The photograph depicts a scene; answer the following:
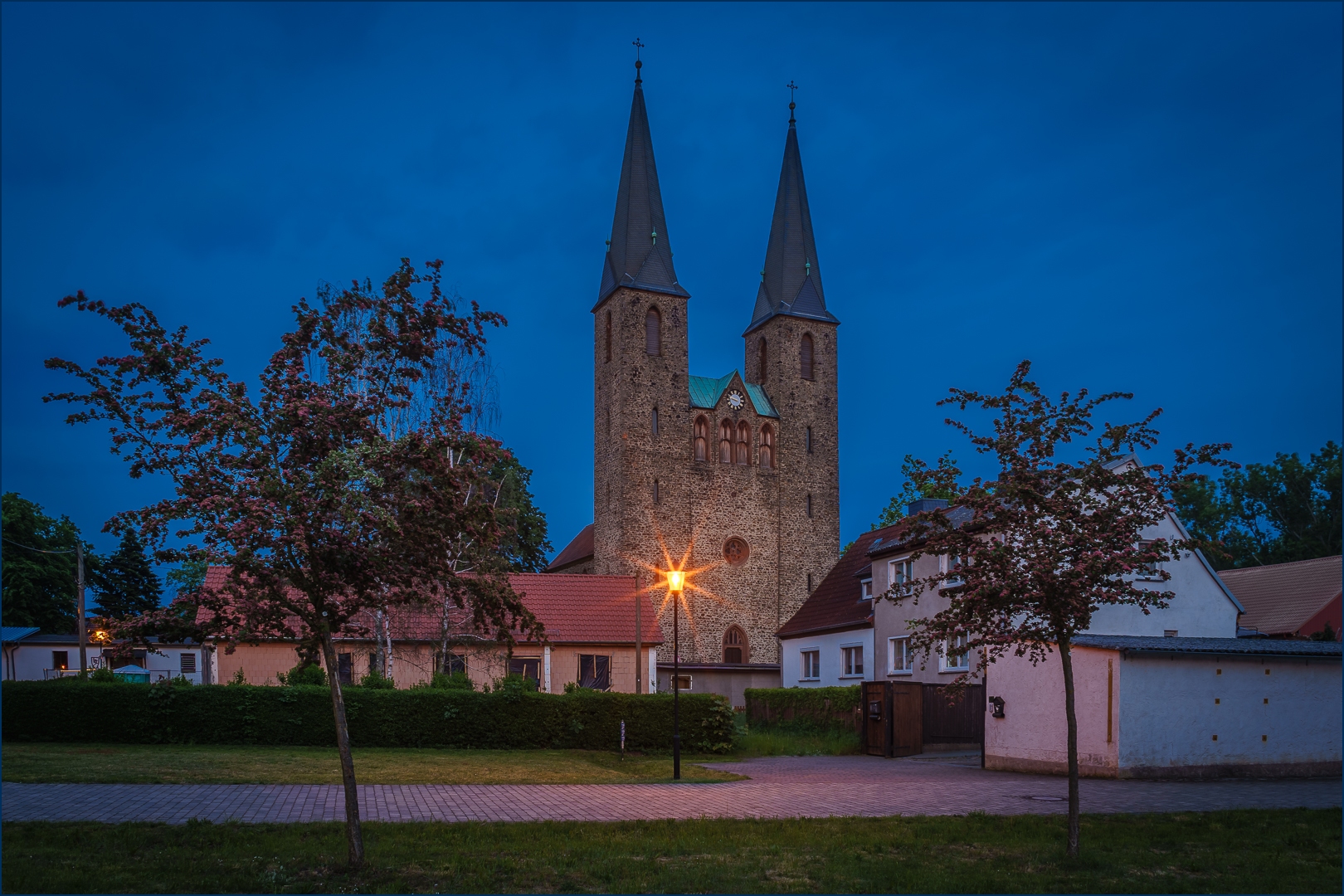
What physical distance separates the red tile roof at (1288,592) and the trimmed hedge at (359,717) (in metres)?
21.0

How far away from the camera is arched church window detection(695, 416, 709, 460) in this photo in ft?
193

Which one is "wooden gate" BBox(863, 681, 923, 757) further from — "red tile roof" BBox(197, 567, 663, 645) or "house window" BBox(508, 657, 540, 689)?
"house window" BBox(508, 657, 540, 689)

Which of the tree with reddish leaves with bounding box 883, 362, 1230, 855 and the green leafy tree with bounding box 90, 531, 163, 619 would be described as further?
the green leafy tree with bounding box 90, 531, 163, 619

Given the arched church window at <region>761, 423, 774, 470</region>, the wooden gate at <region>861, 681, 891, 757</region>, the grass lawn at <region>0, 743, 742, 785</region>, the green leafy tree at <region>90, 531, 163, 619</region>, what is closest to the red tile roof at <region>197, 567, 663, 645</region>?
the wooden gate at <region>861, 681, 891, 757</region>

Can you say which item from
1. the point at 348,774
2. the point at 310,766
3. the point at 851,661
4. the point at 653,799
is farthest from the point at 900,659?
the point at 348,774

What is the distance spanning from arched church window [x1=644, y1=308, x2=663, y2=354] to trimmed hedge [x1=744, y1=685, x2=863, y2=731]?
24.9 m

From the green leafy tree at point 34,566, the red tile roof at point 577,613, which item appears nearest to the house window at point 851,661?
the red tile roof at point 577,613

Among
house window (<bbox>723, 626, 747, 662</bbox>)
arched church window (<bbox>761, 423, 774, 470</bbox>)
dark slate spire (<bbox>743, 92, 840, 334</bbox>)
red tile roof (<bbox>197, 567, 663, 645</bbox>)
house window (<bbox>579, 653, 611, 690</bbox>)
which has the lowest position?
house window (<bbox>723, 626, 747, 662</bbox>)

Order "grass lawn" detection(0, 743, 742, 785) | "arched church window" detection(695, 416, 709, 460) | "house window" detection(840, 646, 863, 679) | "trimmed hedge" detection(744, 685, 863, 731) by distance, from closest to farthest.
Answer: "grass lawn" detection(0, 743, 742, 785), "trimmed hedge" detection(744, 685, 863, 731), "house window" detection(840, 646, 863, 679), "arched church window" detection(695, 416, 709, 460)

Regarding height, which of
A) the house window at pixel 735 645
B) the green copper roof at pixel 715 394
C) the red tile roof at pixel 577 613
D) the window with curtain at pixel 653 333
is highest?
the window with curtain at pixel 653 333

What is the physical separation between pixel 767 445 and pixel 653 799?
45800 mm

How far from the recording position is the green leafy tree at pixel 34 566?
5541 centimetres

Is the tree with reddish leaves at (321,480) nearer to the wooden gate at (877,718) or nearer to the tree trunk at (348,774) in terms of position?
the tree trunk at (348,774)

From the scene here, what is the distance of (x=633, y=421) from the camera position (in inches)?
2242
